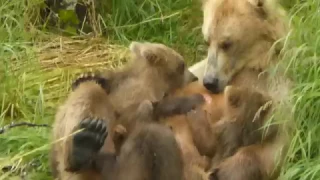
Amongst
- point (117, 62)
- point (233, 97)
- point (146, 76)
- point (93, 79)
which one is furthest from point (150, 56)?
point (117, 62)

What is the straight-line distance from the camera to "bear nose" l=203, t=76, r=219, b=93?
16.8 ft

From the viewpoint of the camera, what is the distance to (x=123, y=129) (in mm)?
4555

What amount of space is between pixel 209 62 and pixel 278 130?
799 millimetres

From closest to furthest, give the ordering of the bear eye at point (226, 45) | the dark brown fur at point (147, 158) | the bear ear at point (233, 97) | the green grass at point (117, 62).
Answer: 1. the dark brown fur at point (147, 158)
2. the green grass at point (117, 62)
3. the bear ear at point (233, 97)
4. the bear eye at point (226, 45)

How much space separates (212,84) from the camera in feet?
16.9

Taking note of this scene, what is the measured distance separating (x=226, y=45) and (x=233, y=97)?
509 millimetres

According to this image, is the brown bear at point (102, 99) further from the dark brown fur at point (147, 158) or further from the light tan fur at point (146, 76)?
the dark brown fur at point (147, 158)

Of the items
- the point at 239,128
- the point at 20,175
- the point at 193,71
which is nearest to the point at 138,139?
the point at 239,128

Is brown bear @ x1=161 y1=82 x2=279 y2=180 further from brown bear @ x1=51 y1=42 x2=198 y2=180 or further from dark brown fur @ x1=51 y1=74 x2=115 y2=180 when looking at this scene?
dark brown fur @ x1=51 y1=74 x2=115 y2=180

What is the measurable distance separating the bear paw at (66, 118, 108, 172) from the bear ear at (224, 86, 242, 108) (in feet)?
2.50

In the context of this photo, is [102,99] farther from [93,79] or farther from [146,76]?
[146,76]

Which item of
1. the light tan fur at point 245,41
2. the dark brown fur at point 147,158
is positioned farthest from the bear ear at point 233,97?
the dark brown fur at point 147,158

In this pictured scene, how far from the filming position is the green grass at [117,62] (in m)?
4.58

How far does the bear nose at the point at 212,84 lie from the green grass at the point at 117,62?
0.49 meters
